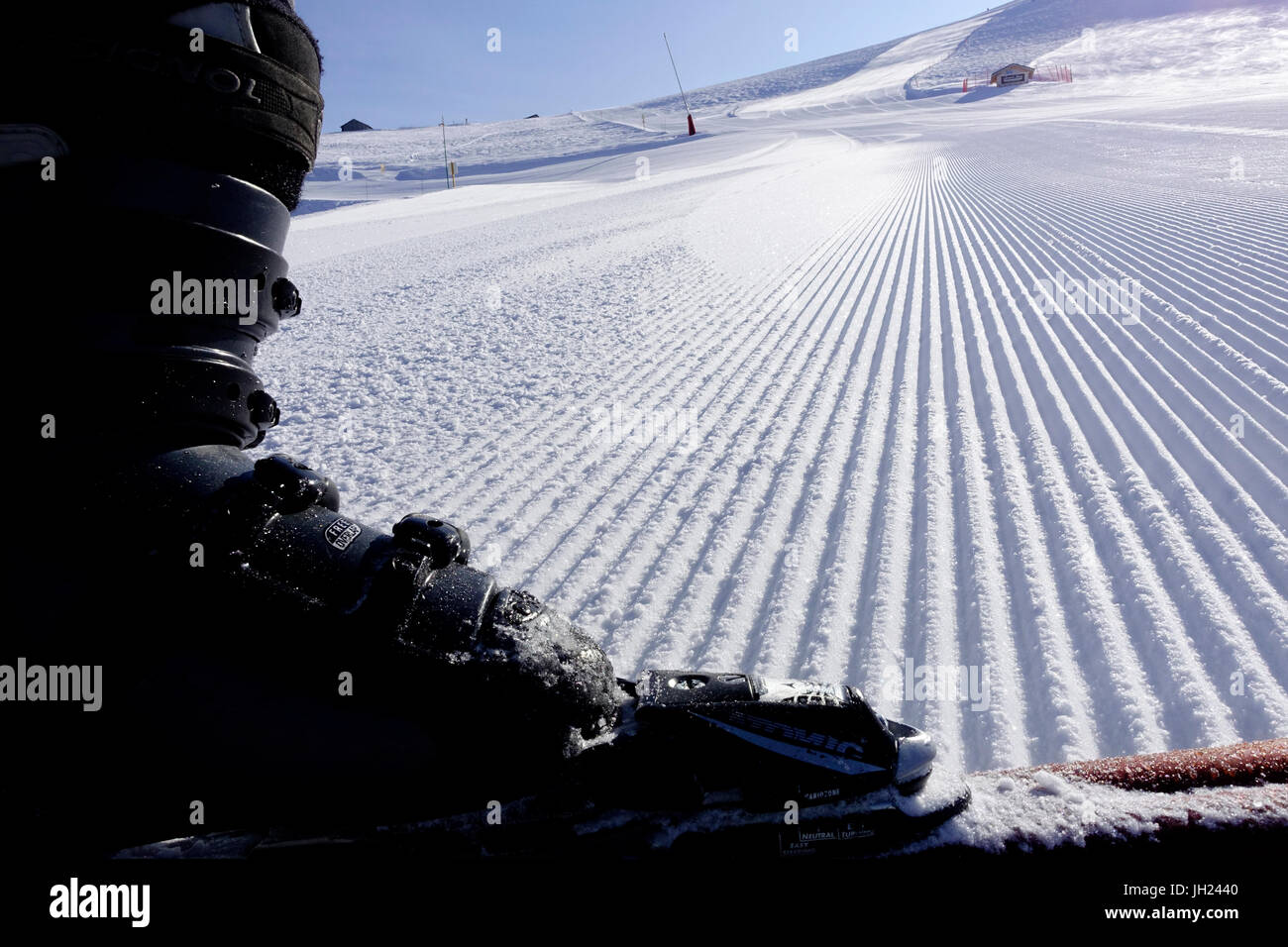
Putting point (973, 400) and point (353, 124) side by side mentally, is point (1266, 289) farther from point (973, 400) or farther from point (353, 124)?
point (353, 124)

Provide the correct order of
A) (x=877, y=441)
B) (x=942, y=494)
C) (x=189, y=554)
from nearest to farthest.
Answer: (x=189, y=554), (x=942, y=494), (x=877, y=441)

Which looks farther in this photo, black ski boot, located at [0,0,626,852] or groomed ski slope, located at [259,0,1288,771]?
Result: groomed ski slope, located at [259,0,1288,771]

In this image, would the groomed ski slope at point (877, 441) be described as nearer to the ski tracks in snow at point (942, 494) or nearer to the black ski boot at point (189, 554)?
the ski tracks in snow at point (942, 494)

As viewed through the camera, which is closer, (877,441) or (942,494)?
(942,494)

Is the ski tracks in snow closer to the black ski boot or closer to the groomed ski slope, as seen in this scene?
the groomed ski slope

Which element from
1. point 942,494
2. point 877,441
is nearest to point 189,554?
point 942,494

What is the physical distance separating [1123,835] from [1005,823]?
14 centimetres

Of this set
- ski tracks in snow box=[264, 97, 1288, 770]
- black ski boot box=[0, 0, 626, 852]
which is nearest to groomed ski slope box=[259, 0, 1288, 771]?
ski tracks in snow box=[264, 97, 1288, 770]

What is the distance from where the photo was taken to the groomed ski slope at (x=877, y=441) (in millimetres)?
1847

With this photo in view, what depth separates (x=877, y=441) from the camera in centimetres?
303

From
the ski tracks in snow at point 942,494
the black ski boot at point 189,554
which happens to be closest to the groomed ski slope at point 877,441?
the ski tracks in snow at point 942,494

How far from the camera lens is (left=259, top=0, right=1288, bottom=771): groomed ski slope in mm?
1847

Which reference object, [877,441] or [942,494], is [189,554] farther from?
[877,441]

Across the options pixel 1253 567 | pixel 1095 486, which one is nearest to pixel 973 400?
pixel 1095 486
